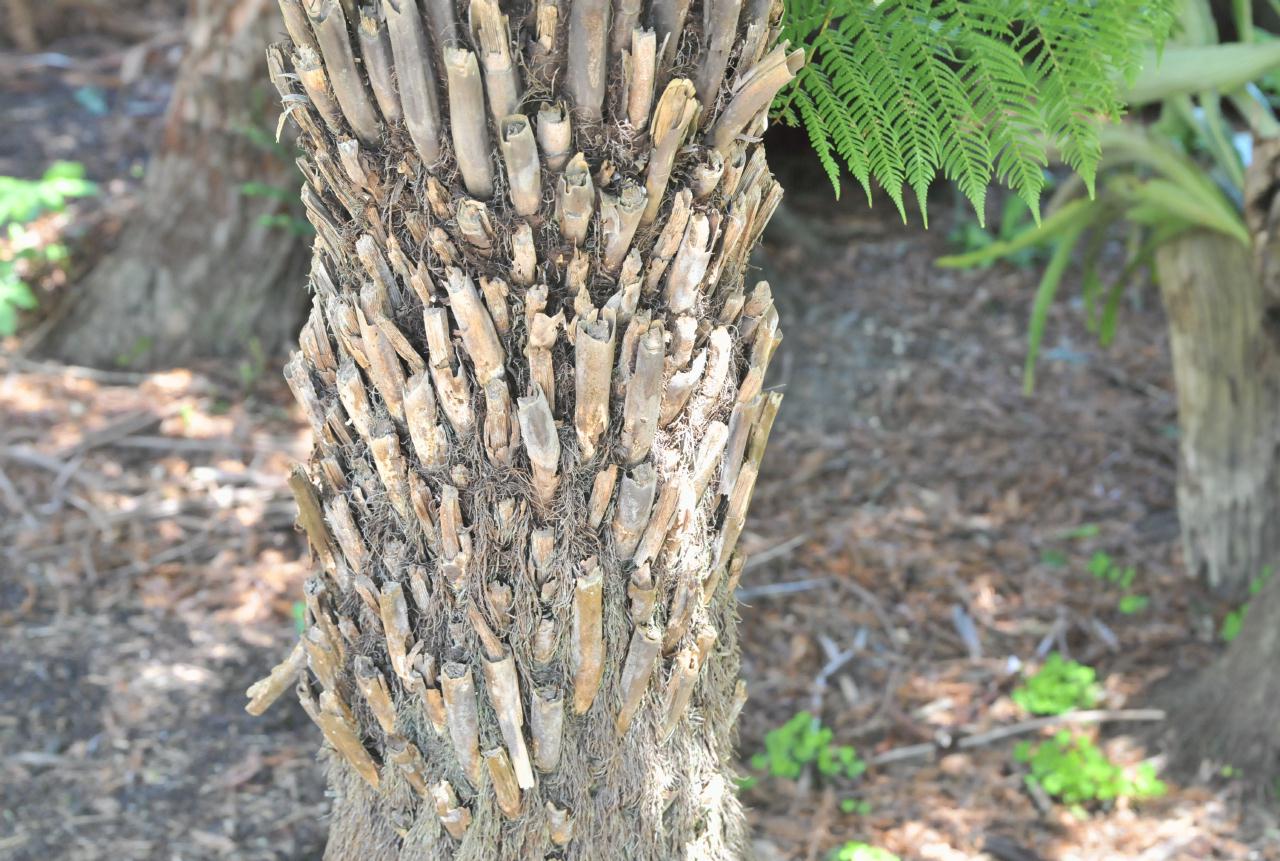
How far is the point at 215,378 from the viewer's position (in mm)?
4258

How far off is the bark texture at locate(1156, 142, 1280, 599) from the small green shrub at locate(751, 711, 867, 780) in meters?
1.54

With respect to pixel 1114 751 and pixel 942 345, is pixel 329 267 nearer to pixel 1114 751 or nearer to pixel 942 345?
pixel 1114 751

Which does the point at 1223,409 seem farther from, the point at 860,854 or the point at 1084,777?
the point at 860,854

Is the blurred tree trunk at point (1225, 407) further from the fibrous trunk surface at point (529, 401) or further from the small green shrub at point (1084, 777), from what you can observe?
the fibrous trunk surface at point (529, 401)

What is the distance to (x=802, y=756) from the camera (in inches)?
111

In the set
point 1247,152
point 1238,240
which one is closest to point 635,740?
point 1238,240

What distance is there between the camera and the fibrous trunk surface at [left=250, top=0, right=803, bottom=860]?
134 centimetres

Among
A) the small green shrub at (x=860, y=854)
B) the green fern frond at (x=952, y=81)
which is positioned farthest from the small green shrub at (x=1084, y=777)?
the green fern frond at (x=952, y=81)

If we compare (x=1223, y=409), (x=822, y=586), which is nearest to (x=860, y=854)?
(x=822, y=586)

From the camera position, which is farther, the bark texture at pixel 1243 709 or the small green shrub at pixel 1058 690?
the small green shrub at pixel 1058 690

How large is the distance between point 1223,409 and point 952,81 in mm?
2528

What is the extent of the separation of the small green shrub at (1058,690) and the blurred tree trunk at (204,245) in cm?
301

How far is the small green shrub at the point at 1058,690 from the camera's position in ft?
10.1

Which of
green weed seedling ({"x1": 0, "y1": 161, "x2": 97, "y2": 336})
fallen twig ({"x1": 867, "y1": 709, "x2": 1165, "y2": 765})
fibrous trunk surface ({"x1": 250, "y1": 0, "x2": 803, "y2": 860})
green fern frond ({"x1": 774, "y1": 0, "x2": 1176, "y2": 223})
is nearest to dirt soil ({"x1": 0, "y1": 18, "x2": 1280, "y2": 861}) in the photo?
fallen twig ({"x1": 867, "y1": 709, "x2": 1165, "y2": 765})
